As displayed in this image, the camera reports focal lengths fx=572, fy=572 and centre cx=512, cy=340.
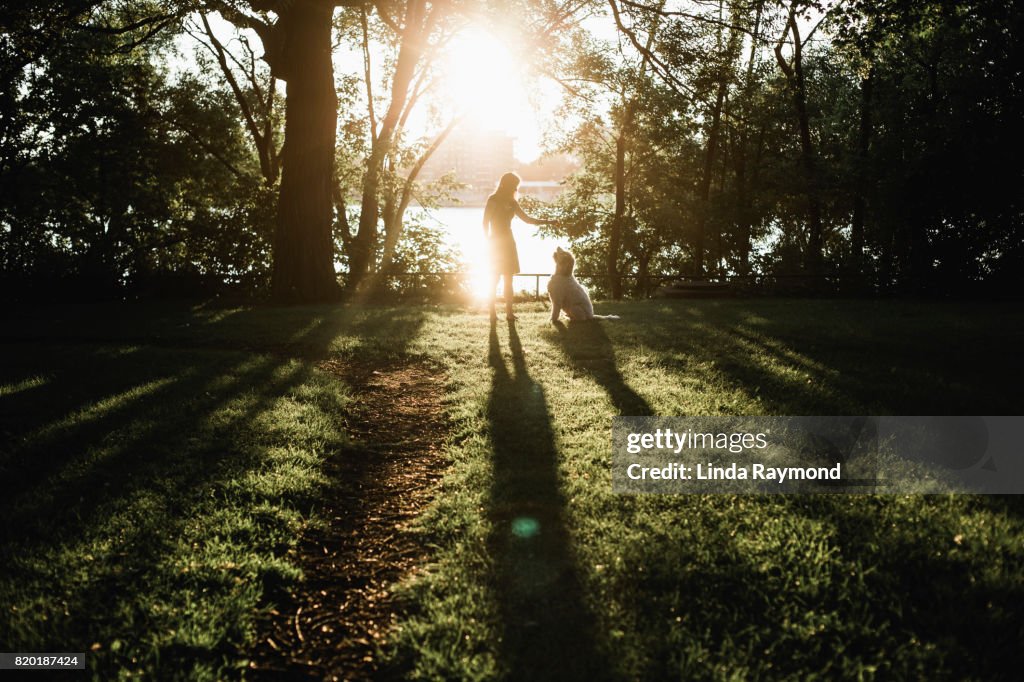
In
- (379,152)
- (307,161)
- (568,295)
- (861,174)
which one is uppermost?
(379,152)

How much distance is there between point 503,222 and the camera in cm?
926

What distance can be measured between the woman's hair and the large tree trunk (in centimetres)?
541

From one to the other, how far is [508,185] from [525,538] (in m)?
6.91

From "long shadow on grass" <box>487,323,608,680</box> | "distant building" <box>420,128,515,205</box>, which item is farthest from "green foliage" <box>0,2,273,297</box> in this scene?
"long shadow on grass" <box>487,323,608,680</box>

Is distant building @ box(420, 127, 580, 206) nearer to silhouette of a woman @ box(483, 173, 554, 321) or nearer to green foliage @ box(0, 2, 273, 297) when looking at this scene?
green foliage @ box(0, 2, 273, 297)

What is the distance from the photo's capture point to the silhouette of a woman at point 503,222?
911 cm

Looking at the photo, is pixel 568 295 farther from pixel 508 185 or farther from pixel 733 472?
pixel 733 472

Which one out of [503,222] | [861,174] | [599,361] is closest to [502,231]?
[503,222]

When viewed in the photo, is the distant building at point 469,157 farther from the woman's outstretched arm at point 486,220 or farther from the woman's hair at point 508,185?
the woman's hair at point 508,185

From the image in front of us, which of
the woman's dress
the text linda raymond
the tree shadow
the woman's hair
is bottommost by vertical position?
the text linda raymond

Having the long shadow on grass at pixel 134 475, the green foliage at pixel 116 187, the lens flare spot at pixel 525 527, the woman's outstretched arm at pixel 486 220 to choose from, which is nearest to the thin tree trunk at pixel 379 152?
the green foliage at pixel 116 187

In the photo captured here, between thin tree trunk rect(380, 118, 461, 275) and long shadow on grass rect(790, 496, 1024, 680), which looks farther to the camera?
thin tree trunk rect(380, 118, 461, 275)

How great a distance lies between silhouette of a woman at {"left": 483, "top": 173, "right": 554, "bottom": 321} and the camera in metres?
9.11

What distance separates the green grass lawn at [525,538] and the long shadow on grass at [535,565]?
0.01 meters
